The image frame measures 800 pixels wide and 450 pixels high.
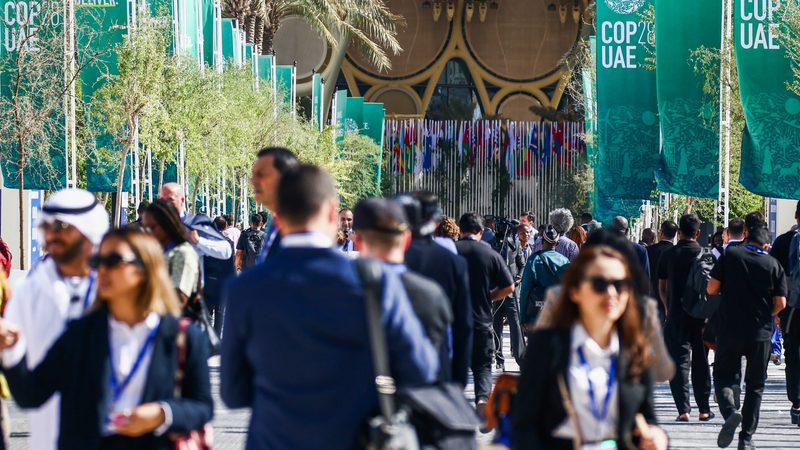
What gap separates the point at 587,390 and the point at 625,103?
56.8 ft

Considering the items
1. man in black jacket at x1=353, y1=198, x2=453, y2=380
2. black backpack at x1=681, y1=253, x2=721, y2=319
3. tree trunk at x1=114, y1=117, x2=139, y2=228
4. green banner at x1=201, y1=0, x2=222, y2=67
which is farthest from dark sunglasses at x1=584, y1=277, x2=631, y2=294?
green banner at x1=201, y1=0, x2=222, y2=67

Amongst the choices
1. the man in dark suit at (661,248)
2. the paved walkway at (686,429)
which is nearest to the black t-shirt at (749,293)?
the paved walkway at (686,429)

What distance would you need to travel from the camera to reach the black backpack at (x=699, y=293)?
11.1m

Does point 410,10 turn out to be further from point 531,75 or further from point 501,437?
point 501,437

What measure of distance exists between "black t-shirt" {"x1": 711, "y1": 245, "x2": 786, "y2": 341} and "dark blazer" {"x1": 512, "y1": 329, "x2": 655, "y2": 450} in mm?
5403

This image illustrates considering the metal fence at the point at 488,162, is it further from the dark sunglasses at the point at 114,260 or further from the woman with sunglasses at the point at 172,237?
the dark sunglasses at the point at 114,260

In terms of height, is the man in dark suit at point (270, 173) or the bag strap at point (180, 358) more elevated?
the man in dark suit at point (270, 173)

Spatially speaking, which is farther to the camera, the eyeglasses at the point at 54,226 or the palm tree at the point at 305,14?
the palm tree at the point at 305,14

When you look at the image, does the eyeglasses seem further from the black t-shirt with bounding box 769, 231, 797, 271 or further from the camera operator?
the camera operator

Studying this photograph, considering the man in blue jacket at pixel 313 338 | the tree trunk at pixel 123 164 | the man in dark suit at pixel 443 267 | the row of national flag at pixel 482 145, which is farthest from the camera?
the row of national flag at pixel 482 145

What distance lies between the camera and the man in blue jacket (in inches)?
156

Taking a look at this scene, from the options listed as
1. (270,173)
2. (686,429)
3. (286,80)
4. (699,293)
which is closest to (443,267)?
(270,173)

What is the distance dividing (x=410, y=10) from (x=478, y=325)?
6623cm

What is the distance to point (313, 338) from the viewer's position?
395 cm
